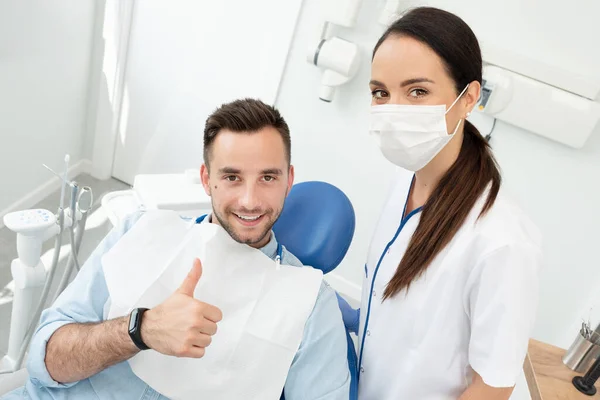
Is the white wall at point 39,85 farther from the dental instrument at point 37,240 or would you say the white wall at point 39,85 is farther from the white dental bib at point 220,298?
the white dental bib at point 220,298

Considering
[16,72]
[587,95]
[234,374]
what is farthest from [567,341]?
[16,72]

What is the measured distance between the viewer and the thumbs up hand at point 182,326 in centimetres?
93

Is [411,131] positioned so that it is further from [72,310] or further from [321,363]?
[72,310]

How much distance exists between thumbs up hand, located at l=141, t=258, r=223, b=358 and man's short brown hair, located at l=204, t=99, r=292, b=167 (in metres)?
0.43

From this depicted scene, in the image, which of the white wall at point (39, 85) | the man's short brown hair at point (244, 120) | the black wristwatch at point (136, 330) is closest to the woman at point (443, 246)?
the man's short brown hair at point (244, 120)

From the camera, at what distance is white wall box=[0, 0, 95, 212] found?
209 cm

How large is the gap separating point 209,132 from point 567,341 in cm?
202

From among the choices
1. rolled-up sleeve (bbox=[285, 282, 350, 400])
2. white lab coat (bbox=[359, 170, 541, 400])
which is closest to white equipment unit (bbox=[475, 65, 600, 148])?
white lab coat (bbox=[359, 170, 541, 400])

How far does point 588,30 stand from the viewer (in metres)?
1.94

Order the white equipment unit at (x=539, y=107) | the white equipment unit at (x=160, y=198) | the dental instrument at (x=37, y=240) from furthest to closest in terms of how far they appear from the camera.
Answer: the white equipment unit at (x=539, y=107)
the white equipment unit at (x=160, y=198)
the dental instrument at (x=37, y=240)

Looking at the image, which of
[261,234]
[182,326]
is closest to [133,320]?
[182,326]

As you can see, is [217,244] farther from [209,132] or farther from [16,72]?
[16,72]

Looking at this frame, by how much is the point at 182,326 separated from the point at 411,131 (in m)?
0.64

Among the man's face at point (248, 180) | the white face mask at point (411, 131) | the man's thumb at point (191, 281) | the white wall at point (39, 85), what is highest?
the white face mask at point (411, 131)
